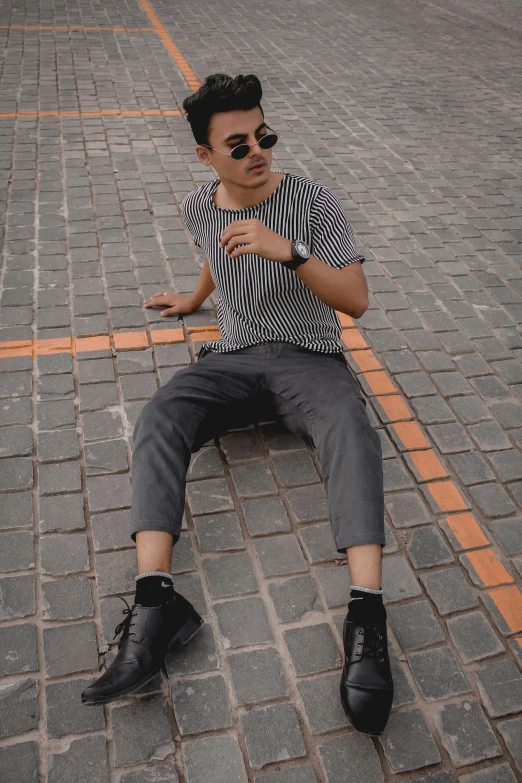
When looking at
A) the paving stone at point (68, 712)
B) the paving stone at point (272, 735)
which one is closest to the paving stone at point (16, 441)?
the paving stone at point (68, 712)

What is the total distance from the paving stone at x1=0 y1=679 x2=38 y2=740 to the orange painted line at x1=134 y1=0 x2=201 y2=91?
7.77 meters

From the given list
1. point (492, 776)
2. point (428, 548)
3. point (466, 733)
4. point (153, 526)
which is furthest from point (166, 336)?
point (492, 776)

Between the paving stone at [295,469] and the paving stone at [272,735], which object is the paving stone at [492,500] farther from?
the paving stone at [272,735]

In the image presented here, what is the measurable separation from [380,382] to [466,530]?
1.17 metres

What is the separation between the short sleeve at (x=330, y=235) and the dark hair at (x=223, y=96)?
55 centimetres

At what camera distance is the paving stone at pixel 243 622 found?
2557mm

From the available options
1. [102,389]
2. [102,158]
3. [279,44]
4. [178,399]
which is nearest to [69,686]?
[178,399]

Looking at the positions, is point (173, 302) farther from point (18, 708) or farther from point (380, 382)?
point (18, 708)

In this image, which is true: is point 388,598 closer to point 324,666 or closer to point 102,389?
point 324,666

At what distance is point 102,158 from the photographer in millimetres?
6512

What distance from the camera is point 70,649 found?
2500mm

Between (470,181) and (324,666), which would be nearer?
(324,666)

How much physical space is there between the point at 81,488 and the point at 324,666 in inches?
57.3

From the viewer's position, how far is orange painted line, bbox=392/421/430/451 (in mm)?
3471
